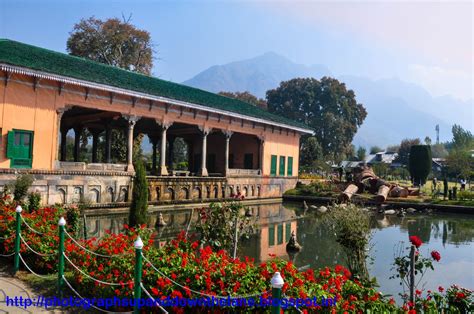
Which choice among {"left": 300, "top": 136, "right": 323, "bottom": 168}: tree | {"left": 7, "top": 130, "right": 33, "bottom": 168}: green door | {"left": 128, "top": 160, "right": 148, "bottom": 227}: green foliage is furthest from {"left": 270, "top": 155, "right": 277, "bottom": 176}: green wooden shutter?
{"left": 128, "top": 160, "right": 148, "bottom": 227}: green foliage

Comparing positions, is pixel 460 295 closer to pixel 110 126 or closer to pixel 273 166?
pixel 110 126

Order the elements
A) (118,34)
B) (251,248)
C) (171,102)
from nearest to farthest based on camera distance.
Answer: (251,248) → (171,102) → (118,34)

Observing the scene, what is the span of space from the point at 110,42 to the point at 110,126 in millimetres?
12041

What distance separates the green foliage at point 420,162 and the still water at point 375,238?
16.4 m

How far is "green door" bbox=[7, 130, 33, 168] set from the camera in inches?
637

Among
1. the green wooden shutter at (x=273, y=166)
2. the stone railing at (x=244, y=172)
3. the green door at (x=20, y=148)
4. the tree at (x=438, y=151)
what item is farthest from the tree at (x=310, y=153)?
the tree at (x=438, y=151)

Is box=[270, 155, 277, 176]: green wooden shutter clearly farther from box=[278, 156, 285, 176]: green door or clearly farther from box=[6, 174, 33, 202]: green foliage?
box=[6, 174, 33, 202]: green foliage

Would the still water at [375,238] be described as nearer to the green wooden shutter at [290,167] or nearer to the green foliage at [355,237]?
the green foliage at [355,237]

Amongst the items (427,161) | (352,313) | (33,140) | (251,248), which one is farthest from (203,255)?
(427,161)

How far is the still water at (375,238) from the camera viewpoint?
1018cm

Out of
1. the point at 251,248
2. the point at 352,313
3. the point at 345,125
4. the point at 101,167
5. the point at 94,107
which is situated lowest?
the point at 251,248

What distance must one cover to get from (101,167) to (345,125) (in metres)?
41.8

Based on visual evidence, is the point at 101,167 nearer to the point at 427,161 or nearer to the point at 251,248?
the point at 251,248

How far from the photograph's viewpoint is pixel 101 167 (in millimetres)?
19688
